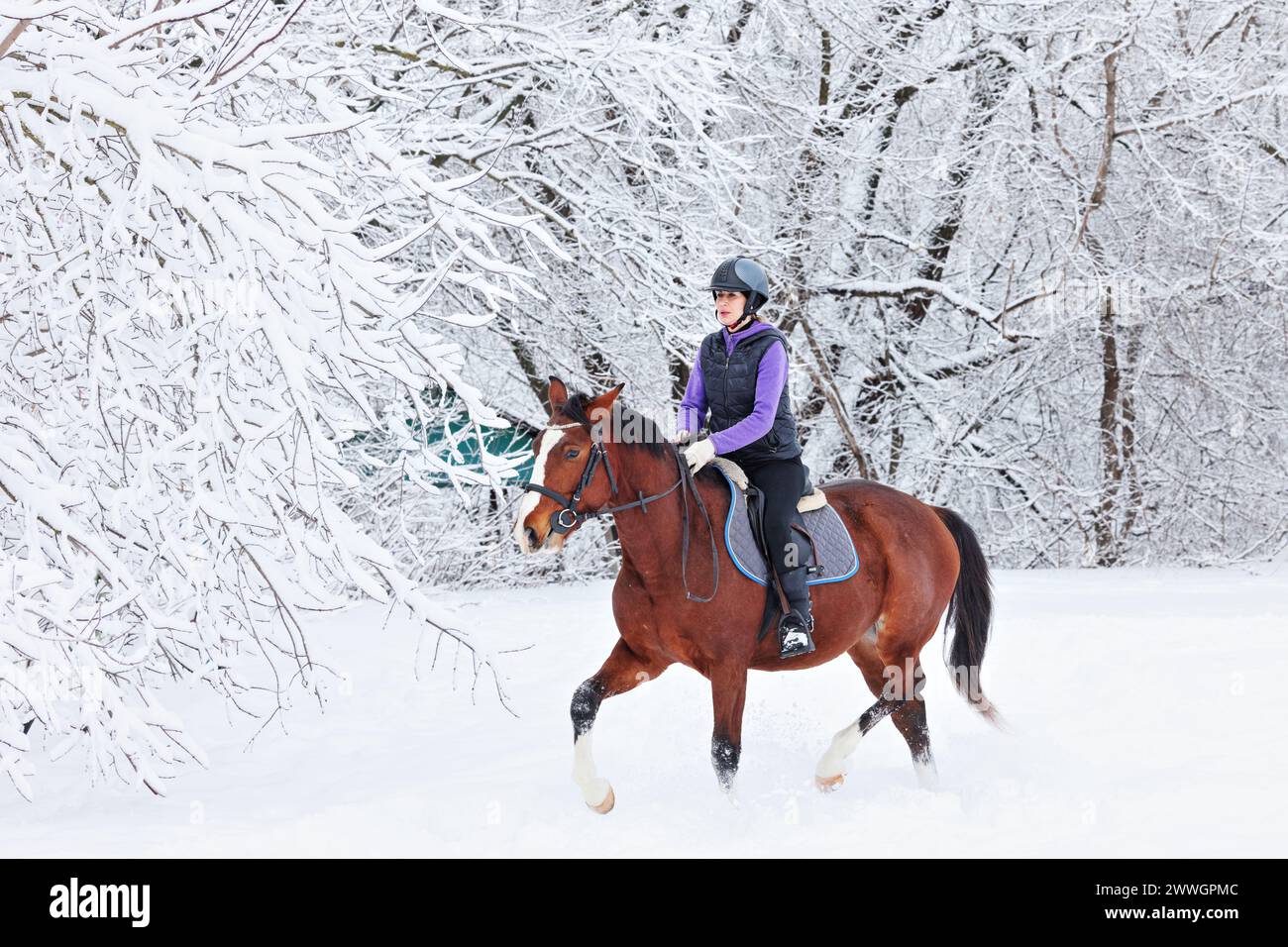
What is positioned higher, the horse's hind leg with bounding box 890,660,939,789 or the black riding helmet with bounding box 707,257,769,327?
the black riding helmet with bounding box 707,257,769,327

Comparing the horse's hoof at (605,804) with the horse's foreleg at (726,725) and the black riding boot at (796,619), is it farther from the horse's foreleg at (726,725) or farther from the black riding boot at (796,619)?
the black riding boot at (796,619)

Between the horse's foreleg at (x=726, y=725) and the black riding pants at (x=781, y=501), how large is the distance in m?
0.50

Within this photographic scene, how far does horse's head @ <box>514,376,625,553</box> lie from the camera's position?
15.2 ft

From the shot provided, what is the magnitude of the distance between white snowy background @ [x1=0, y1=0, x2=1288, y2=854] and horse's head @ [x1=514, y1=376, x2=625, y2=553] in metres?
0.42

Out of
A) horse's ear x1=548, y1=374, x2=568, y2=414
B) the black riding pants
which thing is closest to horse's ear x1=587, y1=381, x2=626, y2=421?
horse's ear x1=548, y1=374, x2=568, y2=414

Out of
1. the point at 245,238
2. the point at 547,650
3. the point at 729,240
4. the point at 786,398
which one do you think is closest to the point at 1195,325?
the point at 729,240

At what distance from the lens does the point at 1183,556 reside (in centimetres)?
1325

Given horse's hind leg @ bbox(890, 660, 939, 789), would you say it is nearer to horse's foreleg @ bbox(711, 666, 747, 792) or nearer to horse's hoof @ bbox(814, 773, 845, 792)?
horse's hoof @ bbox(814, 773, 845, 792)

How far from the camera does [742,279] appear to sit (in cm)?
541

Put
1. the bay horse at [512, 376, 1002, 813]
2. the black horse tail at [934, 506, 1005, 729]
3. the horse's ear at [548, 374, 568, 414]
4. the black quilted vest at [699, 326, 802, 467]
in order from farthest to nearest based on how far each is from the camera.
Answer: the black horse tail at [934, 506, 1005, 729] < the black quilted vest at [699, 326, 802, 467] < the horse's ear at [548, 374, 568, 414] < the bay horse at [512, 376, 1002, 813]

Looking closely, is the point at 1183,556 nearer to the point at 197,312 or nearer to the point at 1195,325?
the point at 1195,325

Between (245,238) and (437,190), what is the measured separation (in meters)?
0.98

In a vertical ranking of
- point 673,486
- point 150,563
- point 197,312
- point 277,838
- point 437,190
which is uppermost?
point 437,190

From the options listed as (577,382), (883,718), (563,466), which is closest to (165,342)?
(563,466)
